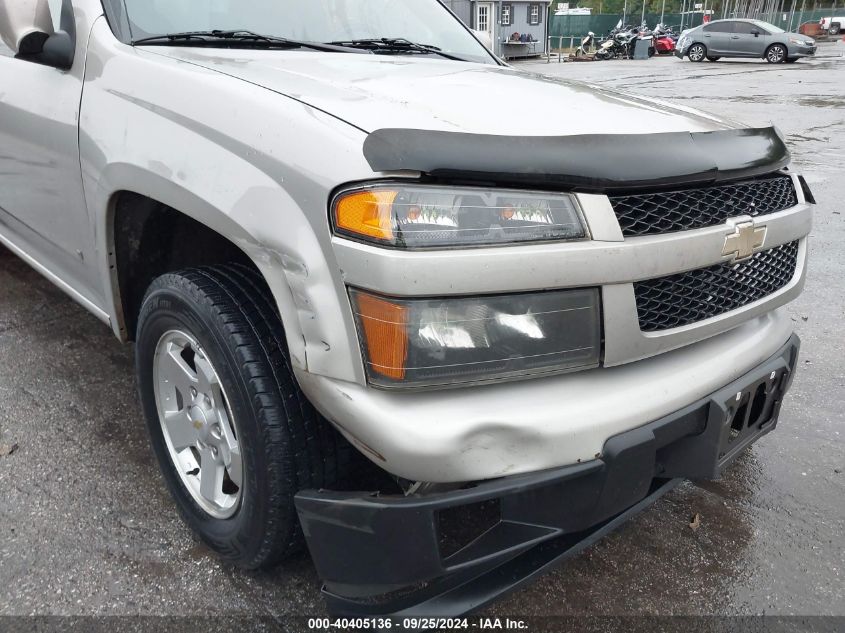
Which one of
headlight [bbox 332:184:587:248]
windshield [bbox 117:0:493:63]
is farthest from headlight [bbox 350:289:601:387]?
windshield [bbox 117:0:493:63]

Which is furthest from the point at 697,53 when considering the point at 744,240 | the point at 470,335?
the point at 470,335

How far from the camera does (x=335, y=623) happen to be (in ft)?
5.97

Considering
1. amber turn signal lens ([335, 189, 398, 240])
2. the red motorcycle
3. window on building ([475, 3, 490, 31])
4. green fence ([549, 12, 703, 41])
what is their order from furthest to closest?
green fence ([549, 12, 703, 41])
the red motorcycle
window on building ([475, 3, 490, 31])
amber turn signal lens ([335, 189, 398, 240])

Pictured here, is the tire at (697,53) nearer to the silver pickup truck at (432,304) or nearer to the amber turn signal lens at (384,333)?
the silver pickup truck at (432,304)

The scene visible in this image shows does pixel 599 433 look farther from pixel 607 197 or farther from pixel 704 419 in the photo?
pixel 607 197

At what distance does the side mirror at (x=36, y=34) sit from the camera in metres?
2.30

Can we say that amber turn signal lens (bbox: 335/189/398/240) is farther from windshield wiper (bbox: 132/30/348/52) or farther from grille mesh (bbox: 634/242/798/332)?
windshield wiper (bbox: 132/30/348/52)

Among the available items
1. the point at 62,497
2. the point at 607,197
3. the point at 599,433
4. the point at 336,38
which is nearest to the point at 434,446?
the point at 599,433

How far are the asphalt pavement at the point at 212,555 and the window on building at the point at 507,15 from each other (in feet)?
119

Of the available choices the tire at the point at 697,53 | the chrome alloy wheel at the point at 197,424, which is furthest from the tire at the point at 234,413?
the tire at the point at 697,53

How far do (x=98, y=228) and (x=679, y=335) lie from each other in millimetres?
1751

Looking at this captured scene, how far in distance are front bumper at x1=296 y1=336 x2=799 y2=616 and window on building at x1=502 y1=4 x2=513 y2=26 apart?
38.1m

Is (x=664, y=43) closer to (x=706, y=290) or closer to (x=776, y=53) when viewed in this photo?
(x=776, y=53)

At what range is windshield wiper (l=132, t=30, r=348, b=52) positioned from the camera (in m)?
2.26
